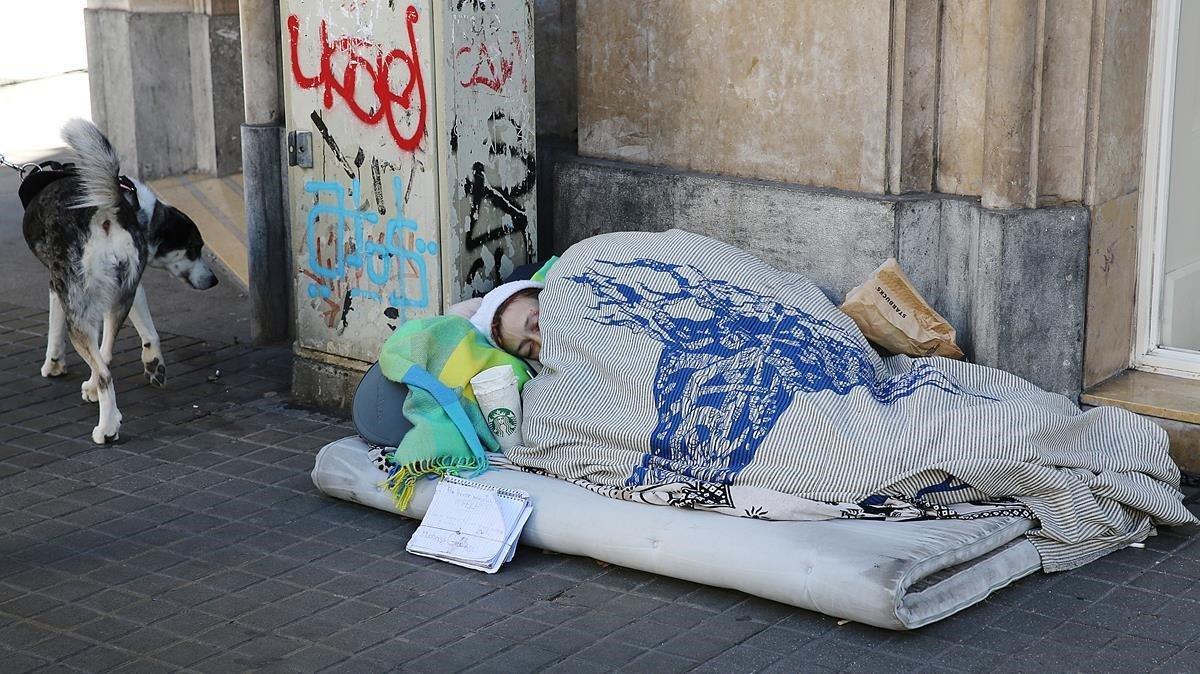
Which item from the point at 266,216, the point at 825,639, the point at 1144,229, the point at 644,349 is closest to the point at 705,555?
the point at 825,639

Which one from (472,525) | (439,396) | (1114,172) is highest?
(1114,172)

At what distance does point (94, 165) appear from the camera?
5.66 m

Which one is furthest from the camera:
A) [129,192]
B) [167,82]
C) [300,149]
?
[167,82]

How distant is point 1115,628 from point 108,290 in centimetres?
409

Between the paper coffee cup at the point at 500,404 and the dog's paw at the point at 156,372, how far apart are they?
215 cm

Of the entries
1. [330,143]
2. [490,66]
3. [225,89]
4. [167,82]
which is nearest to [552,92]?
[490,66]

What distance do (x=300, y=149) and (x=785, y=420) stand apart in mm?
2649

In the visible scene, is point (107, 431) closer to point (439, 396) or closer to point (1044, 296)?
point (439, 396)

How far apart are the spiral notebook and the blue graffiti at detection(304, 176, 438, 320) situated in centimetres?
126

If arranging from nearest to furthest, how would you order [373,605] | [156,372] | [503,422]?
[373,605] → [503,422] → [156,372]

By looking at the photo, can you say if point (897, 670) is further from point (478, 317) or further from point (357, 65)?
point (357, 65)

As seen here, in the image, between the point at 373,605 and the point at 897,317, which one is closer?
the point at 373,605

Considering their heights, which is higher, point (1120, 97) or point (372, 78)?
point (372, 78)

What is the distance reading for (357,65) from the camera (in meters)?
5.84
